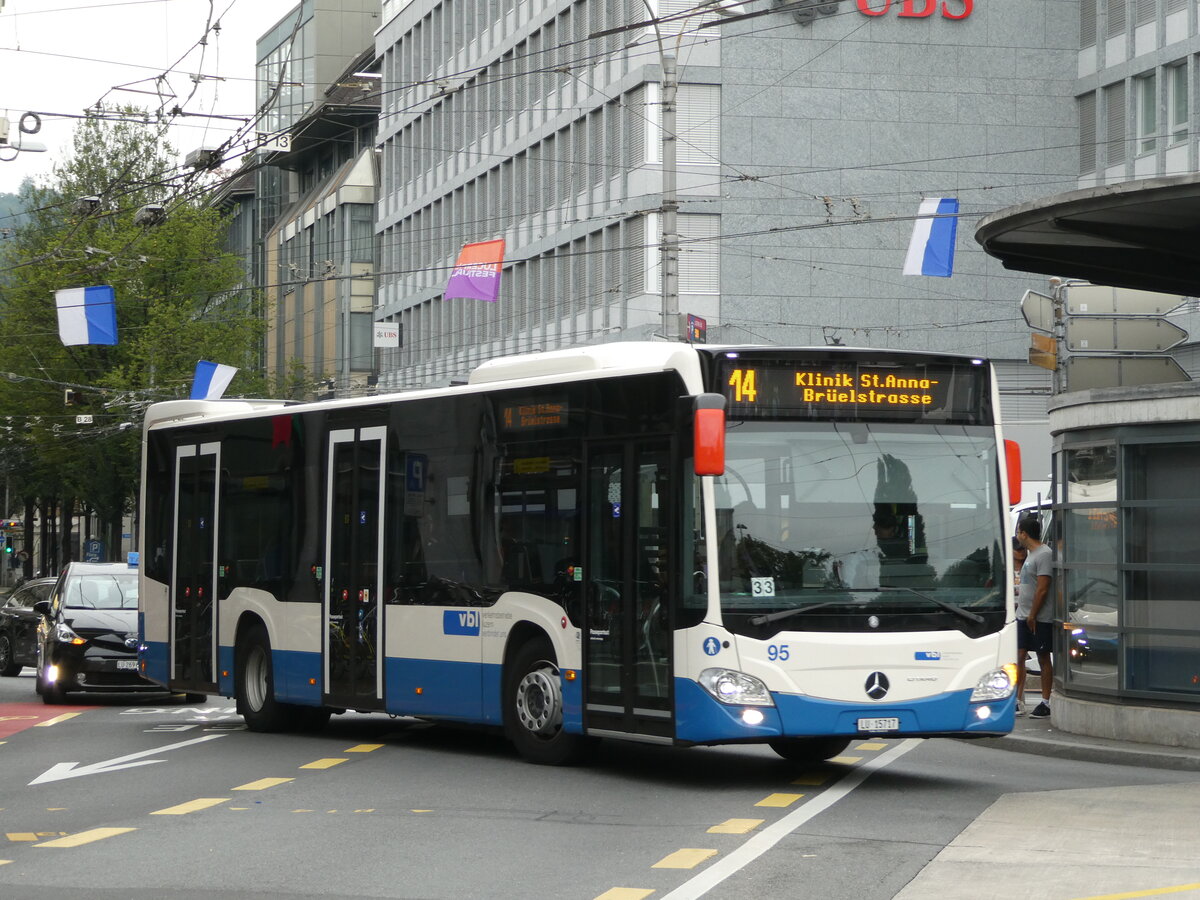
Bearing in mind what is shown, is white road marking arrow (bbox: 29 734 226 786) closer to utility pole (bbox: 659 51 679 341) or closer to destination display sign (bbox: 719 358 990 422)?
destination display sign (bbox: 719 358 990 422)

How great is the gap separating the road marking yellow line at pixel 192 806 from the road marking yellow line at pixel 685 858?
333cm

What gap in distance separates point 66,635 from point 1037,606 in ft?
36.9

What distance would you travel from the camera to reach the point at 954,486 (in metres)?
13.4

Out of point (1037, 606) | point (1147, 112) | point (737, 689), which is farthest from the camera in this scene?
point (1147, 112)

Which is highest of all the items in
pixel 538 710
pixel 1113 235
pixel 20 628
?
pixel 1113 235

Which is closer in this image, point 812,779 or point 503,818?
point 503,818

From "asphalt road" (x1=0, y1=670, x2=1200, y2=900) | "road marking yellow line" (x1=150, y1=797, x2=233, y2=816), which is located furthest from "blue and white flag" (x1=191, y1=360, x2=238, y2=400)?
"road marking yellow line" (x1=150, y1=797, x2=233, y2=816)

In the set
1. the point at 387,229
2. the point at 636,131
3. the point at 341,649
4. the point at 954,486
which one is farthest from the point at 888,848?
the point at 387,229

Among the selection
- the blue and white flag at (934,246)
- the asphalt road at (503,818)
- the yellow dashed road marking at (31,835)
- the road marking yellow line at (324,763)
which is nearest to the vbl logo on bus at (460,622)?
the asphalt road at (503,818)

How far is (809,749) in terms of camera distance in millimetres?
14836

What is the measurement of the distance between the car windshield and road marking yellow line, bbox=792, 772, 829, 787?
41.5 feet

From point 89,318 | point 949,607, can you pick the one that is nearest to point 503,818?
point 949,607

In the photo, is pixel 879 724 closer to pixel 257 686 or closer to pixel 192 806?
pixel 192 806

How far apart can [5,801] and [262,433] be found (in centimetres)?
596
